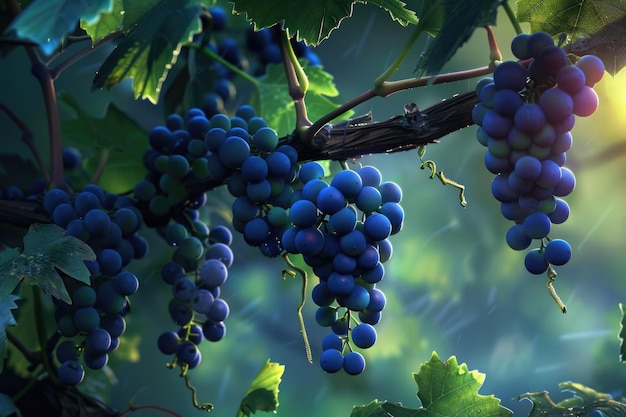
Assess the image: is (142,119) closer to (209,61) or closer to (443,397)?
(209,61)

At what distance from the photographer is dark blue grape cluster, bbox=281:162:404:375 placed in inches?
26.5

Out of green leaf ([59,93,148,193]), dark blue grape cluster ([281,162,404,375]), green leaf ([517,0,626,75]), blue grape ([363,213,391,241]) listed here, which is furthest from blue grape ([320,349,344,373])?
green leaf ([59,93,148,193])

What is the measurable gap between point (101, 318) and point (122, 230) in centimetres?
10

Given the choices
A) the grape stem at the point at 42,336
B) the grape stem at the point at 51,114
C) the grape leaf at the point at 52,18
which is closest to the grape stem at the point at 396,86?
the grape leaf at the point at 52,18

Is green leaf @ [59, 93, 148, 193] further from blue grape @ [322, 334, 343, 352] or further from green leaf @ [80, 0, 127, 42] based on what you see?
blue grape @ [322, 334, 343, 352]

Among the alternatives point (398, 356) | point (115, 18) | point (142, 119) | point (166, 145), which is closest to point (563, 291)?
point (398, 356)

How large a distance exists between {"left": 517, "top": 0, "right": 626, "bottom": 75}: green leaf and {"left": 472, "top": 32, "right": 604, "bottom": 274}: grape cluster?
85 millimetres

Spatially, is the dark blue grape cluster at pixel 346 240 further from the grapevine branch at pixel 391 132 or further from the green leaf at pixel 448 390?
the green leaf at pixel 448 390

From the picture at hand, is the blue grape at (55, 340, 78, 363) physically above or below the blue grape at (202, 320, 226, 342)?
below

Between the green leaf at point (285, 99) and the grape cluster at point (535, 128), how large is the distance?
1.38ft

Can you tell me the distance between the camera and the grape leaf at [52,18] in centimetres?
52

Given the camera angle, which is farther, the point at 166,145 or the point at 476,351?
the point at 476,351

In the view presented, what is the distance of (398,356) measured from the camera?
5.71ft

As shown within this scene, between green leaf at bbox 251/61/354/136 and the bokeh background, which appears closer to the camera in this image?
green leaf at bbox 251/61/354/136
